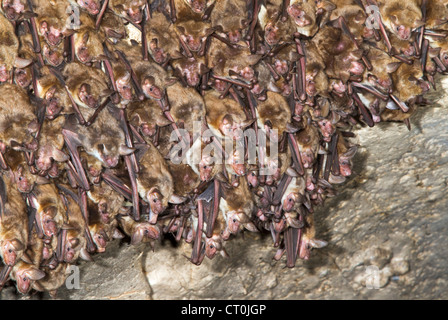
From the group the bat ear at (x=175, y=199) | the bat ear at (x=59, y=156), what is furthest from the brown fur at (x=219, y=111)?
the bat ear at (x=59, y=156)

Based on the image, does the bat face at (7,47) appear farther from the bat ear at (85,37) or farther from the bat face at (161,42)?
the bat face at (161,42)

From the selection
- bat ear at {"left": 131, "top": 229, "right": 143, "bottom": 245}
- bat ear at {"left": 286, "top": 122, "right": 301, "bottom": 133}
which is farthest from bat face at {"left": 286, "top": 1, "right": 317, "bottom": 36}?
bat ear at {"left": 131, "top": 229, "right": 143, "bottom": 245}

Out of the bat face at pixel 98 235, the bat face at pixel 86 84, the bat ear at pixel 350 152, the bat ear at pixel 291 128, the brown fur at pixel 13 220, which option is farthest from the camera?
the bat ear at pixel 350 152

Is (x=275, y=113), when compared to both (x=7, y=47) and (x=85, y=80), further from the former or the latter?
(x=7, y=47)

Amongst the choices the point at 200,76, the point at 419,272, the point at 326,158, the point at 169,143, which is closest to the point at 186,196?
the point at 169,143

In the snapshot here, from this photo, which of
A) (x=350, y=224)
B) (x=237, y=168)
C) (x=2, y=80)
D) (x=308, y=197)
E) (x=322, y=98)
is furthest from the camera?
(x=350, y=224)

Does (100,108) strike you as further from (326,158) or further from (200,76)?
(326,158)

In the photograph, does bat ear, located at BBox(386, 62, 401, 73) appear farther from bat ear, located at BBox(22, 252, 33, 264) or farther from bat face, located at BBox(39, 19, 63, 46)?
bat ear, located at BBox(22, 252, 33, 264)
